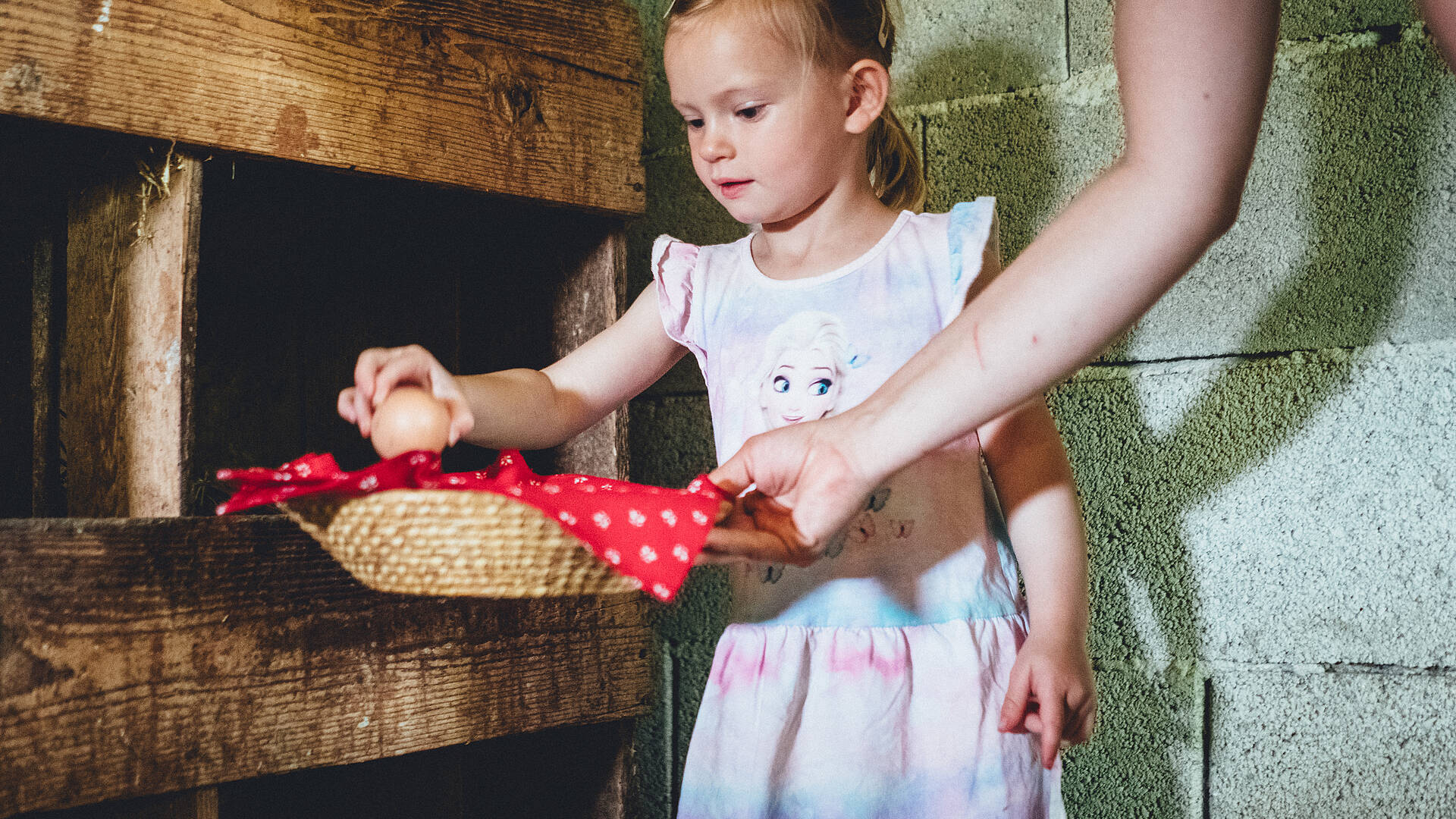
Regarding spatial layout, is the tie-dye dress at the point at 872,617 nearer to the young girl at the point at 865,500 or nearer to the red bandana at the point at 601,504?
the young girl at the point at 865,500

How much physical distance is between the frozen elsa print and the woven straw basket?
34 cm

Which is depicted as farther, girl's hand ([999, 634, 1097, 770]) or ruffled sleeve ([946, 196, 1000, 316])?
ruffled sleeve ([946, 196, 1000, 316])

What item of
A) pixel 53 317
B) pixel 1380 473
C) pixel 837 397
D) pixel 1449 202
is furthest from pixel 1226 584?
pixel 53 317

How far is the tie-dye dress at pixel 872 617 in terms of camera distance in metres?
0.92

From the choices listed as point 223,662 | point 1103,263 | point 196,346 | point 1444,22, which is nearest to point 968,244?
point 1103,263

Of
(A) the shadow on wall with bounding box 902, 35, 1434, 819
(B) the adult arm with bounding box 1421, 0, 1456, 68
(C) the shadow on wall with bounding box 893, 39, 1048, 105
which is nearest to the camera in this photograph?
(B) the adult arm with bounding box 1421, 0, 1456, 68

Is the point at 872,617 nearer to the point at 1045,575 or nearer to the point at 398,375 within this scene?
the point at 1045,575

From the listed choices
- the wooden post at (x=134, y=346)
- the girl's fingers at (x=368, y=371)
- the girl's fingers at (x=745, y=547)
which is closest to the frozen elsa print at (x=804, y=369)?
the girl's fingers at (x=745, y=547)

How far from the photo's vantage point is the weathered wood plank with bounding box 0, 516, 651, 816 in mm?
949

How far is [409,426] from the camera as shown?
0.83m

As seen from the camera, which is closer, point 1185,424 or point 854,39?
Result: point 854,39

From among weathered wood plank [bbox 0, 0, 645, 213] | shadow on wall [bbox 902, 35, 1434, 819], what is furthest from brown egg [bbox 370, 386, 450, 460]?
shadow on wall [bbox 902, 35, 1434, 819]

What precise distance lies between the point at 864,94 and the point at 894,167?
0.56 feet

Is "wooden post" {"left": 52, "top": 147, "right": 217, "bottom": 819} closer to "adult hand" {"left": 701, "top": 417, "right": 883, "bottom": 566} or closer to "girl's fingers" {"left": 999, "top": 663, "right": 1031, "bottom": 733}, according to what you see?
"adult hand" {"left": 701, "top": 417, "right": 883, "bottom": 566}
